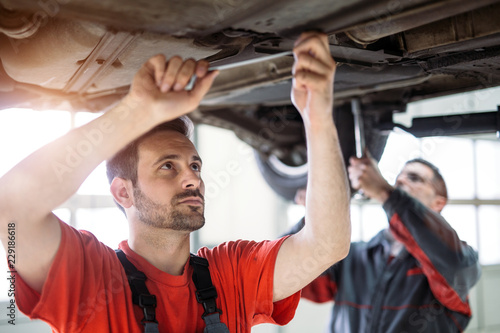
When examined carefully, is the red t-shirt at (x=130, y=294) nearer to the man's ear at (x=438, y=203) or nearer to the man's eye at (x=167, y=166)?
the man's eye at (x=167, y=166)

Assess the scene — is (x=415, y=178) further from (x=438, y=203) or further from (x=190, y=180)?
(x=190, y=180)

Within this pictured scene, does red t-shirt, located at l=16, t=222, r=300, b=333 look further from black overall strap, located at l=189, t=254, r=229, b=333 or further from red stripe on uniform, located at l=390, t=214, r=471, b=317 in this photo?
red stripe on uniform, located at l=390, t=214, r=471, b=317

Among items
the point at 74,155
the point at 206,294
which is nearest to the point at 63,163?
the point at 74,155

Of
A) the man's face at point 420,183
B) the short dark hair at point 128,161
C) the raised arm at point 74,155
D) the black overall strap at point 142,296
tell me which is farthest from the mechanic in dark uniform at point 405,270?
the raised arm at point 74,155

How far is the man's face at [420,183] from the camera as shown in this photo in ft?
6.26

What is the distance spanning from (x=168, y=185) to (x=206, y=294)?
269mm

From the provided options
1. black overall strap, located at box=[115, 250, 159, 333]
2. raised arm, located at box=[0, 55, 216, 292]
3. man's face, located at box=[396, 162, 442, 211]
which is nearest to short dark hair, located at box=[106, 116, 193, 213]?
black overall strap, located at box=[115, 250, 159, 333]

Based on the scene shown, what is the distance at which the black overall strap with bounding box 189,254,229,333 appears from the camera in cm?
99

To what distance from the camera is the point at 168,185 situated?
1.11m

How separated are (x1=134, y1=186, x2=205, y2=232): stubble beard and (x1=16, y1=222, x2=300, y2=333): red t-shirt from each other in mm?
97

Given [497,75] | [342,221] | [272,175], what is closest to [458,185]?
[272,175]

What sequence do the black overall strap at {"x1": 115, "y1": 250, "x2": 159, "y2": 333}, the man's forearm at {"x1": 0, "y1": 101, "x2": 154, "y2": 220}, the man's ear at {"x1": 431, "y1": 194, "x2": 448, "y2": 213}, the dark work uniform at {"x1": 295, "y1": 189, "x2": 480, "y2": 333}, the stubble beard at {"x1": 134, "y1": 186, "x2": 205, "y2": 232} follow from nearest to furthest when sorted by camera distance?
the man's forearm at {"x1": 0, "y1": 101, "x2": 154, "y2": 220}, the black overall strap at {"x1": 115, "y1": 250, "x2": 159, "y2": 333}, the stubble beard at {"x1": 134, "y1": 186, "x2": 205, "y2": 232}, the dark work uniform at {"x1": 295, "y1": 189, "x2": 480, "y2": 333}, the man's ear at {"x1": 431, "y1": 194, "x2": 448, "y2": 213}

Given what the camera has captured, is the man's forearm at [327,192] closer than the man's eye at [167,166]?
Yes

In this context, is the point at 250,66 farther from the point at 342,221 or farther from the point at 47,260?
the point at 47,260
